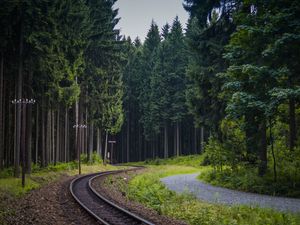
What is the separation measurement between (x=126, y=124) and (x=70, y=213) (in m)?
60.9

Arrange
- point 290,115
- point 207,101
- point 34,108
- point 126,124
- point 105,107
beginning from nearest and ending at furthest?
point 290,115 → point 207,101 → point 34,108 → point 105,107 → point 126,124

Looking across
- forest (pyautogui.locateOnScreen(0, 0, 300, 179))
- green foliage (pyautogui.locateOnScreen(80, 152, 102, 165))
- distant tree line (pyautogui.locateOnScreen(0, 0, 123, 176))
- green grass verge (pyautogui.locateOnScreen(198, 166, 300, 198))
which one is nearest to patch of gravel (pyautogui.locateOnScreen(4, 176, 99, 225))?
forest (pyautogui.locateOnScreen(0, 0, 300, 179))

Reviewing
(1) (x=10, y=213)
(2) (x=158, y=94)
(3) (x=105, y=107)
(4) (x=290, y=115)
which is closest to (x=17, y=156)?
(1) (x=10, y=213)

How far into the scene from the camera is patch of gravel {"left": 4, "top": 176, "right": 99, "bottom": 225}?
12242 mm

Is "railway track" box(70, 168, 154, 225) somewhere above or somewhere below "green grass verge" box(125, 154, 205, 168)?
above

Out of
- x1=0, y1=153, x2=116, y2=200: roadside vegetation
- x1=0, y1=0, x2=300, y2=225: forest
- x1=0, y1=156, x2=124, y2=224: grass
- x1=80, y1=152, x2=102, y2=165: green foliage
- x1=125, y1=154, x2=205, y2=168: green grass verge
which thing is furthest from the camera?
x1=125, y1=154, x2=205, y2=168: green grass verge

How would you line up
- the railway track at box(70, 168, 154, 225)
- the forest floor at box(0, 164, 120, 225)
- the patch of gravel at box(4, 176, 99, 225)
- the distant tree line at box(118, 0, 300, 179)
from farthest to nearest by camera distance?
the distant tree line at box(118, 0, 300, 179), the forest floor at box(0, 164, 120, 225), the patch of gravel at box(4, 176, 99, 225), the railway track at box(70, 168, 154, 225)

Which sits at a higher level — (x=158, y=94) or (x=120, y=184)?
(x=158, y=94)

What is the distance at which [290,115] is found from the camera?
18.5 m

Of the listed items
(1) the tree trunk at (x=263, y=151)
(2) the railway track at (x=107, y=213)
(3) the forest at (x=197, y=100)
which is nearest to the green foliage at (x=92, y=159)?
(3) the forest at (x=197, y=100)

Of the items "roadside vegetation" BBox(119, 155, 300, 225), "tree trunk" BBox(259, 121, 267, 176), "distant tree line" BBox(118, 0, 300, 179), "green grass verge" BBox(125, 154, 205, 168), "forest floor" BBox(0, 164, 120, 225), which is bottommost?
"green grass verge" BBox(125, 154, 205, 168)

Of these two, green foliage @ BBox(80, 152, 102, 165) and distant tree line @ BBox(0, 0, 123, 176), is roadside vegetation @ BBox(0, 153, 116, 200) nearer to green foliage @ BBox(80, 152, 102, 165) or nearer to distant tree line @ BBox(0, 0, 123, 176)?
green foliage @ BBox(80, 152, 102, 165)

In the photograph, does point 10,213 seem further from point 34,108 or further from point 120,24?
point 120,24

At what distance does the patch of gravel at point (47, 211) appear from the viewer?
1224 cm
